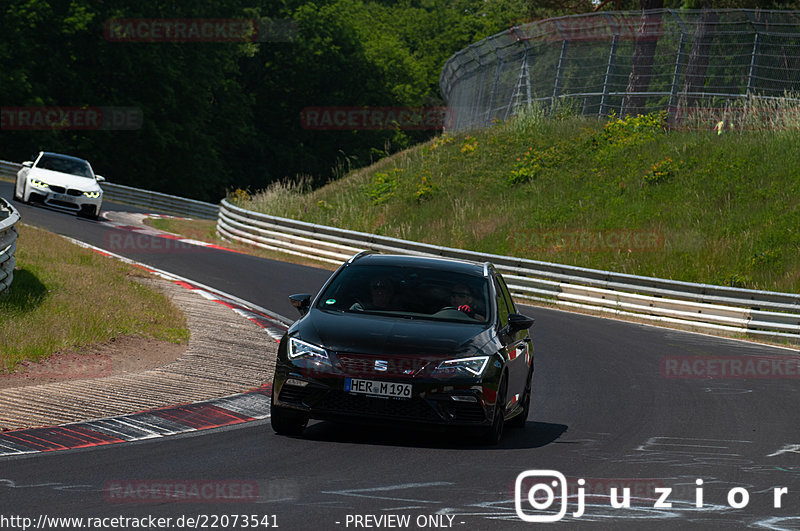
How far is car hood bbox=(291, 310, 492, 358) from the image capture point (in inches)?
356

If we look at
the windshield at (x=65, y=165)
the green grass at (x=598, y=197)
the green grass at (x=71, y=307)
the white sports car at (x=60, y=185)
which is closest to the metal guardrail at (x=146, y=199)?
the green grass at (x=598, y=197)

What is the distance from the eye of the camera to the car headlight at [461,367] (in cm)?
900

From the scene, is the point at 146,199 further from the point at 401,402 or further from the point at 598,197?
the point at 401,402

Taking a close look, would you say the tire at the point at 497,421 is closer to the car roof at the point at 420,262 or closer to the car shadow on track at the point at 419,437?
the car shadow on track at the point at 419,437

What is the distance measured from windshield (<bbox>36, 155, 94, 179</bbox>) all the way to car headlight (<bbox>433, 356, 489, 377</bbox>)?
2541 centimetres

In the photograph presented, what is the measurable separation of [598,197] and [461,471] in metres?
24.8

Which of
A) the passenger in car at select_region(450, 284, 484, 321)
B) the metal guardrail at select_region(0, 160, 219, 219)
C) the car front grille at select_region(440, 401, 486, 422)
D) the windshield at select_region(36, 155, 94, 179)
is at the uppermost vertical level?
the metal guardrail at select_region(0, 160, 219, 219)

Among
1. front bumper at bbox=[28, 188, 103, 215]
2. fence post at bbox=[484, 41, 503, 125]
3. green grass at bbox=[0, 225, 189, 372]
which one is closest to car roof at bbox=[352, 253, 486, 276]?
green grass at bbox=[0, 225, 189, 372]

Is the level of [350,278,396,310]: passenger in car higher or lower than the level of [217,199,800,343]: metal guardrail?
lower

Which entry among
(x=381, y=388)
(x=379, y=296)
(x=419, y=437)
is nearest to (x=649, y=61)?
(x=379, y=296)

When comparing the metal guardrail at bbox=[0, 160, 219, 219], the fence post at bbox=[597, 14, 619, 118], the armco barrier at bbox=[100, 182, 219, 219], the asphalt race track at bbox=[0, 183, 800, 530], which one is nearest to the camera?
the asphalt race track at bbox=[0, 183, 800, 530]

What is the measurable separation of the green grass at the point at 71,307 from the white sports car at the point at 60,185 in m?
10.9

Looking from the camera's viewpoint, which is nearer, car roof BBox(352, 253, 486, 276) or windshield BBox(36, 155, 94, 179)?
car roof BBox(352, 253, 486, 276)

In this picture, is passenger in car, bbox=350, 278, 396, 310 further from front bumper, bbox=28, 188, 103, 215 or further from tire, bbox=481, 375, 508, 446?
front bumper, bbox=28, 188, 103, 215
